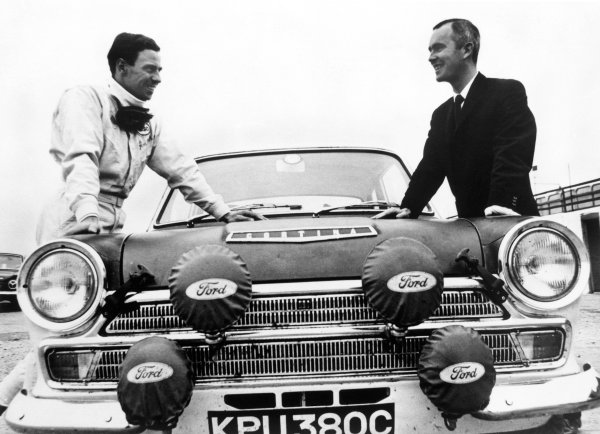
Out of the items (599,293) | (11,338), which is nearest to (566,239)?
(11,338)

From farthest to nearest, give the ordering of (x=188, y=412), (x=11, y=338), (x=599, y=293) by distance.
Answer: (x=599, y=293), (x=11, y=338), (x=188, y=412)

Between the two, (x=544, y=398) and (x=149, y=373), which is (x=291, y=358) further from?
(x=544, y=398)

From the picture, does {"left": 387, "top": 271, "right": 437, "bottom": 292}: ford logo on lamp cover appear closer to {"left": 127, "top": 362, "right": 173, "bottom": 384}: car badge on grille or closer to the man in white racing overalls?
{"left": 127, "top": 362, "right": 173, "bottom": 384}: car badge on grille

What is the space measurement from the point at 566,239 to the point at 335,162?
5.55 ft

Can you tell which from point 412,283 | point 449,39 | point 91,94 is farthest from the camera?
point 449,39

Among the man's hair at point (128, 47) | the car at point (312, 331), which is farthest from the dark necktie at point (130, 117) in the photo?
the car at point (312, 331)

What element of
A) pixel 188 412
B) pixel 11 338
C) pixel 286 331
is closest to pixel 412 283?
pixel 286 331

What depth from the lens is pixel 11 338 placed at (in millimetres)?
8648

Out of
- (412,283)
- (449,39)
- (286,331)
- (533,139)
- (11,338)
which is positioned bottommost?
(11,338)

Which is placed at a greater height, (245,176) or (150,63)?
(150,63)

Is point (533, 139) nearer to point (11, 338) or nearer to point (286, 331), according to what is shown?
point (286, 331)

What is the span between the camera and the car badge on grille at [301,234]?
220 centimetres

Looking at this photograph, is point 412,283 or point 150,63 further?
point 150,63

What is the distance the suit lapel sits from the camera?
Result: 331 centimetres
